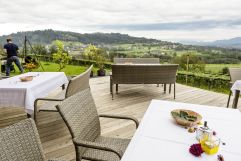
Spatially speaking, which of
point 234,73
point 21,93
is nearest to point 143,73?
point 234,73

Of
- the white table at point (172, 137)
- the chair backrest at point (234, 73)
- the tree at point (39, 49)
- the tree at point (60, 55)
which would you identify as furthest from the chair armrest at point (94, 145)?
the tree at point (39, 49)

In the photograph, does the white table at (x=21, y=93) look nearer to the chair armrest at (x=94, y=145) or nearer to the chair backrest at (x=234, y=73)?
the chair armrest at (x=94, y=145)

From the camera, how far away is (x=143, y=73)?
4879 mm

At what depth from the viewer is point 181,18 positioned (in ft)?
26.2

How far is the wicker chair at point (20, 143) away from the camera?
1212 mm

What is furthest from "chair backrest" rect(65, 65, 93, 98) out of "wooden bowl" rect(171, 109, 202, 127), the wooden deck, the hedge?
the hedge

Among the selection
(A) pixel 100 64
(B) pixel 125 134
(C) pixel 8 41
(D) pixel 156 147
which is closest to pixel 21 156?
(D) pixel 156 147

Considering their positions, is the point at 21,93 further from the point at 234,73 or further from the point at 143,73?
the point at 234,73

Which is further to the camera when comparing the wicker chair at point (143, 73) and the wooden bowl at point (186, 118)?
the wicker chair at point (143, 73)

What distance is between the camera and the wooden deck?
295 cm

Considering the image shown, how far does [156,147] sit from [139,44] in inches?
290

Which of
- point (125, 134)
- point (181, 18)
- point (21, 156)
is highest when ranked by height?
point (181, 18)

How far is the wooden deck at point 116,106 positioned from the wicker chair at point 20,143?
1313 millimetres

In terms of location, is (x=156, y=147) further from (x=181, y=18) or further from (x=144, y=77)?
(x=181, y=18)
